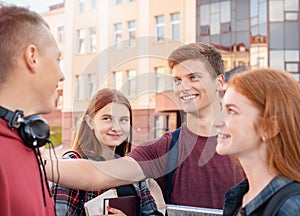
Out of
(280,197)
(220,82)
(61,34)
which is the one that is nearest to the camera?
(280,197)

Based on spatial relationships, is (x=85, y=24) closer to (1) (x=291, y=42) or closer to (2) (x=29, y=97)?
(1) (x=291, y=42)

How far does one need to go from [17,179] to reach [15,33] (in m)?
0.42

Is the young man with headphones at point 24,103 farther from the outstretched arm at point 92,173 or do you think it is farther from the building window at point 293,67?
the building window at point 293,67

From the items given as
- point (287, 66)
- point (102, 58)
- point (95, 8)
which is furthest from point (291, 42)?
point (102, 58)

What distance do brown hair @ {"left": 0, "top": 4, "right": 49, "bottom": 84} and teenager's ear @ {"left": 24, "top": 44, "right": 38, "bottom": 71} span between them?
13mm

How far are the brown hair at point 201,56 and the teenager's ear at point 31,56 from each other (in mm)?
967

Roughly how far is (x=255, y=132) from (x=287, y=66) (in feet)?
57.3

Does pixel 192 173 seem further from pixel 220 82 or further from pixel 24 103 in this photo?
pixel 24 103

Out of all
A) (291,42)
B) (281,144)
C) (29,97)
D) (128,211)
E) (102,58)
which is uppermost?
(291,42)

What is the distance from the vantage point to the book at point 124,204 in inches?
71.1

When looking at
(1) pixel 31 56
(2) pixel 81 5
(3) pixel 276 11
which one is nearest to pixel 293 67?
(3) pixel 276 11

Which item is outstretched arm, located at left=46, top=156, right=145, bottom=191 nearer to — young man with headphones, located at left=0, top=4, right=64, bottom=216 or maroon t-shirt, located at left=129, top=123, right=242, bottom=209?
maroon t-shirt, located at left=129, top=123, right=242, bottom=209

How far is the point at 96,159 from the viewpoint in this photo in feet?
7.28

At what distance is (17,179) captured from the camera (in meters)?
1.30
